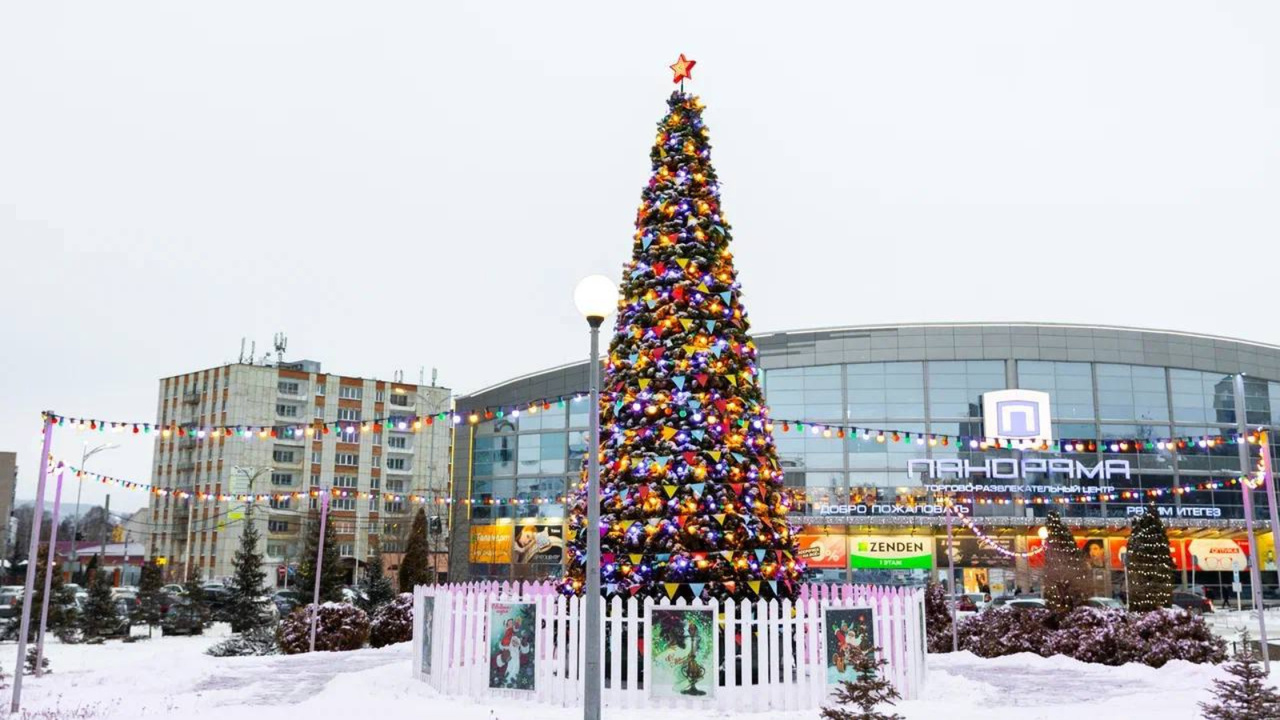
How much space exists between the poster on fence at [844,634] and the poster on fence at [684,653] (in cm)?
167

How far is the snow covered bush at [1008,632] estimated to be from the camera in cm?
2116

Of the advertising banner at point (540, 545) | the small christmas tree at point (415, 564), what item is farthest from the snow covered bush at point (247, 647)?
the advertising banner at point (540, 545)

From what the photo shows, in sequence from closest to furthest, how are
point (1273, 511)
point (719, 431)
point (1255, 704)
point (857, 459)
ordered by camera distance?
point (1255, 704), point (719, 431), point (1273, 511), point (857, 459)

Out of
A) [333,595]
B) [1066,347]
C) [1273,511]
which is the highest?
[1066,347]

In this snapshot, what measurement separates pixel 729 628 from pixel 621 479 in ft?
8.74

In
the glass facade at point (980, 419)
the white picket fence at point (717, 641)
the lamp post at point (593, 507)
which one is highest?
the glass facade at point (980, 419)

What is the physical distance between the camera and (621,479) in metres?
14.2

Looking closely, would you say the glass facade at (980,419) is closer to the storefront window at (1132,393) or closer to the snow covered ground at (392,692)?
the storefront window at (1132,393)

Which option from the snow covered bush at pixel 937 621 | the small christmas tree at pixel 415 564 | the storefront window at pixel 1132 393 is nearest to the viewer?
the snow covered bush at pixel 937 621

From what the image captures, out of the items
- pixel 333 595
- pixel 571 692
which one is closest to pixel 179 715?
pixel 571 692

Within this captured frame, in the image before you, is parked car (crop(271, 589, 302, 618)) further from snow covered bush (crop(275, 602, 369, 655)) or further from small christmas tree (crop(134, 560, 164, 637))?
snow covered bush (crop(275, 602, 369, 655))

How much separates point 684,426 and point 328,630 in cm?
1260

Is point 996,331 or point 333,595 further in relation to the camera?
point 996,331

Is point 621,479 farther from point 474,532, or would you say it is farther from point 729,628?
point 474,532
